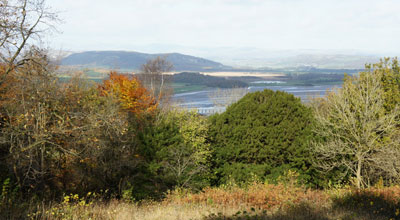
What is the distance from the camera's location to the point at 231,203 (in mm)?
10242

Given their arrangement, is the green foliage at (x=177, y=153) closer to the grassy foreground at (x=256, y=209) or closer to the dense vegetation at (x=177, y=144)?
the dense vegetation at (x=177, y=144)

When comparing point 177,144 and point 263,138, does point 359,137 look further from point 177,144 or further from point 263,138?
point 177,144

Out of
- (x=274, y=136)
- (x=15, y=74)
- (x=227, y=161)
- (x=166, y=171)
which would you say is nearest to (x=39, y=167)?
(x=15, y=74)

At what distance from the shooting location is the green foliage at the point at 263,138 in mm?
19344

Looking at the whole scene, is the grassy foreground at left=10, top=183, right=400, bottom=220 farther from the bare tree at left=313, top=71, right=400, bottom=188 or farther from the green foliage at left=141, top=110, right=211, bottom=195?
the bare tree at left=313, top=71, right=400, bottom=188

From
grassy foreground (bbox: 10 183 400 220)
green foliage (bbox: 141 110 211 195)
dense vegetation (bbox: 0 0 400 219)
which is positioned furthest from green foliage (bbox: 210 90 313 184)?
grassy foreground (bbox: 10 183 400 220)

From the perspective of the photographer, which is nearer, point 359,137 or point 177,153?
point 359,137

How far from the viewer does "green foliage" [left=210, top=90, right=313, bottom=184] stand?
63.5 ft

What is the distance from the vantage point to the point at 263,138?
20.1 m

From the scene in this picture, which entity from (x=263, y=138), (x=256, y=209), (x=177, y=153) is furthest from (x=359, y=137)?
(x=256, y=209)

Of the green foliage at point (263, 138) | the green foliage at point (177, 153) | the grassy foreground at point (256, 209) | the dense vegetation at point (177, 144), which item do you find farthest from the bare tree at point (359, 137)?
the grassy foreground at point (256, 209)

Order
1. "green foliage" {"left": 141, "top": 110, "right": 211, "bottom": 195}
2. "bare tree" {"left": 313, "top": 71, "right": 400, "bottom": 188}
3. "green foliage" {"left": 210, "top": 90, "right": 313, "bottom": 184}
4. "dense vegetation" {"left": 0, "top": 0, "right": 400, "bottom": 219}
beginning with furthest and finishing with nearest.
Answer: "green foliage" {"left": 210, "top": 90, "right": 313, "bottom": 184} → "green foliage" {"left": 141, "top": 110, "right": 211, "bottom": 195} → "bare tree" {"left": 313, "top": 71, "right": 400, "bottom": 188} → "dense vegetation" {"left": 0, "top": 0, "right": 400, "bottom": 219}

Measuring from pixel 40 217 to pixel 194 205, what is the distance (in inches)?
163

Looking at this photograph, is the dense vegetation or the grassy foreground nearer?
the grassy foreground
